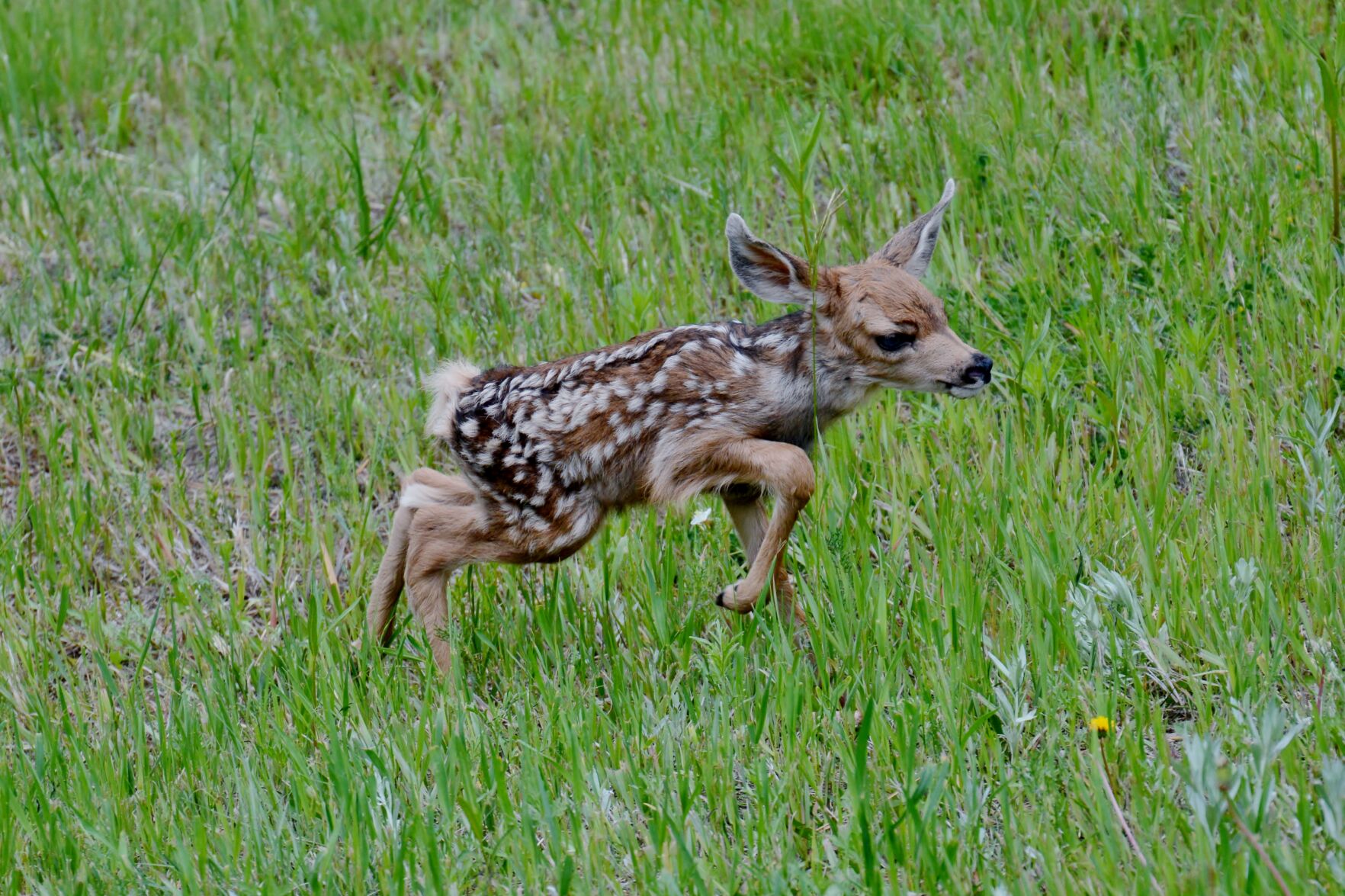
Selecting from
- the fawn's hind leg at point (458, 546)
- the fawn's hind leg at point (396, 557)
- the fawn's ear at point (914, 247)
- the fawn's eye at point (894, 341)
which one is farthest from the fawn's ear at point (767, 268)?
the fawn's hind leg at point (396, 557)

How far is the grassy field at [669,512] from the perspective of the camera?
3945 mm

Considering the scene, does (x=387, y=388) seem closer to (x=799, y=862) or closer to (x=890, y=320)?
(x=890, y=320)

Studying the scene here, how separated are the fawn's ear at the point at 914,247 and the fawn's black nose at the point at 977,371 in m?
0.62

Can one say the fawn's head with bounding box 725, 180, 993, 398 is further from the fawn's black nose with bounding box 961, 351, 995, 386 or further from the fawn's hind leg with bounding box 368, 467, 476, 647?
the fawn's hind leg with bounding box 368, 467, 476, 647

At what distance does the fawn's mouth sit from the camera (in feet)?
16.2

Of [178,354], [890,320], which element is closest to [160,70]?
[178,354]

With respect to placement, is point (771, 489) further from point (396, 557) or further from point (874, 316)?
point (396, 557)

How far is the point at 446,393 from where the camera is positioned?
18.6 ft

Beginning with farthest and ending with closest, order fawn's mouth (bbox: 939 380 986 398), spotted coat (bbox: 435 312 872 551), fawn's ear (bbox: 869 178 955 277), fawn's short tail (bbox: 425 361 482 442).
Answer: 1. fawn's short tail (bbox: 425 361 482 442)
2. fawn's ear (bbox: 869 178 955 277)
3. spotted coat (bbox: 435 312 872 551)
4. fawn's mouth (bbox: 939 380 986 398)

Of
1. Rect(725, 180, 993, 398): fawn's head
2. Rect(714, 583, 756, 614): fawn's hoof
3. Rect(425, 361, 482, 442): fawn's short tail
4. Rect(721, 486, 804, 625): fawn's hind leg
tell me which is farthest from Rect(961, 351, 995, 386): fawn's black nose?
Rect(425, 361, 482, 442): fawn's short tail

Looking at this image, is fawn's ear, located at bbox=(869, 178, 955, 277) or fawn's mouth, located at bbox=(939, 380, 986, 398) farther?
fawn's ear, located at bbox=(869, 178, 955, 277)

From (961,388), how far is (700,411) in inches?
34.3

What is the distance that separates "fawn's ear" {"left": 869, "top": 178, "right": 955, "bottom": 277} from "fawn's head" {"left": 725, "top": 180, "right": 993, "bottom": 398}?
16cm

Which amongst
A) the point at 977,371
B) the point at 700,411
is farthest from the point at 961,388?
the point at 700,411
